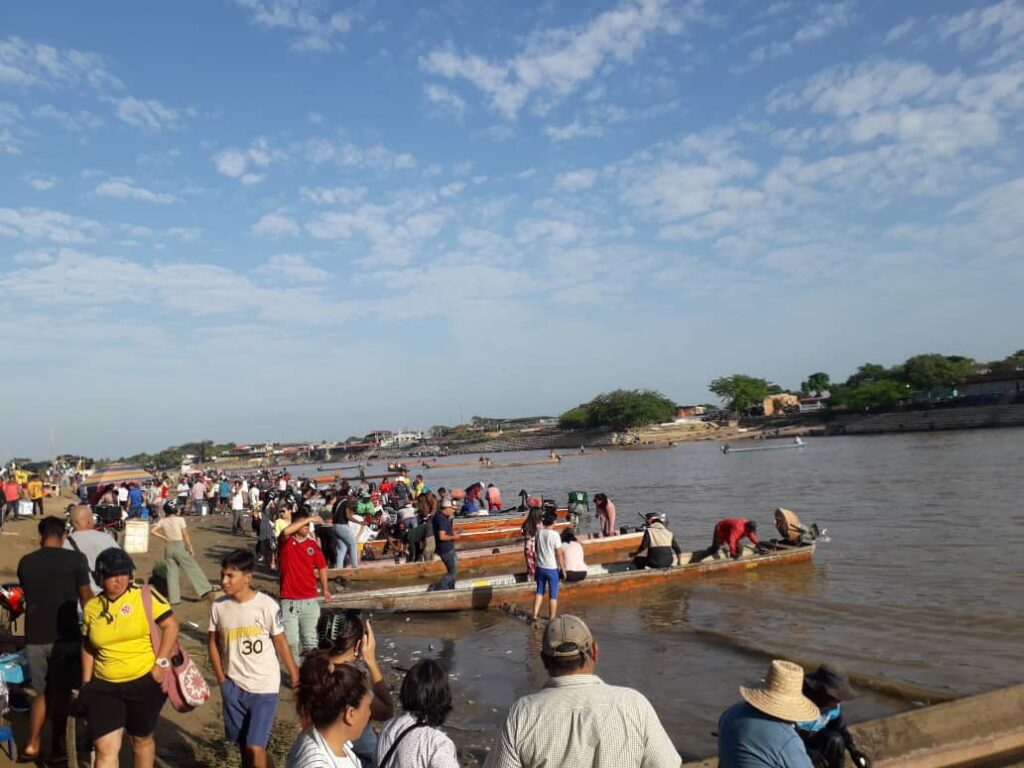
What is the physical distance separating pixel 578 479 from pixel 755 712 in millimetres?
47988

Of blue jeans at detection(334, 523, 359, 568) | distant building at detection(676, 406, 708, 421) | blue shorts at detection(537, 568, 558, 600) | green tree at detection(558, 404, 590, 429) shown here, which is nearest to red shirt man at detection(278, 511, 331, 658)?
blue shorts at detection(537, 568, 558, 600)

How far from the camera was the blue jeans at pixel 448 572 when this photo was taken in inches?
457

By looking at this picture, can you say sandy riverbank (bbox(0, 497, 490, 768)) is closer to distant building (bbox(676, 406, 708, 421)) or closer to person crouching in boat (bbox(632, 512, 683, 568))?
person crouching in boat (bbox(632, 512, 683, 568))

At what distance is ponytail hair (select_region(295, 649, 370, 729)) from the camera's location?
277cm

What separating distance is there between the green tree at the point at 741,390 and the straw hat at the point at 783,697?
11623cm

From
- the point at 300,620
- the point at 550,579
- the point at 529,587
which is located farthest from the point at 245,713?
the point at 529,587

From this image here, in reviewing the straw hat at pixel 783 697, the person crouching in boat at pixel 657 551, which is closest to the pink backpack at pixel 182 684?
the straw hat at pixel 783 697

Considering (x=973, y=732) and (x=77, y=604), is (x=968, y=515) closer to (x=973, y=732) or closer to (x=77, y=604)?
(x=973, y=732)

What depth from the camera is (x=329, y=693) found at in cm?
277

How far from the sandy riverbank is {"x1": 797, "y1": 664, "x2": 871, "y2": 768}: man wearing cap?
3147 mm

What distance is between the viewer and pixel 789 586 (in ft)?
44.5

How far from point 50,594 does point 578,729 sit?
3985 millimetres

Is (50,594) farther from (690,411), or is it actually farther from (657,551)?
(690,411)

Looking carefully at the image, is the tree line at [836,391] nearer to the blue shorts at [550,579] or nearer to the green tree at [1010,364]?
the green tree at [1010,364]
